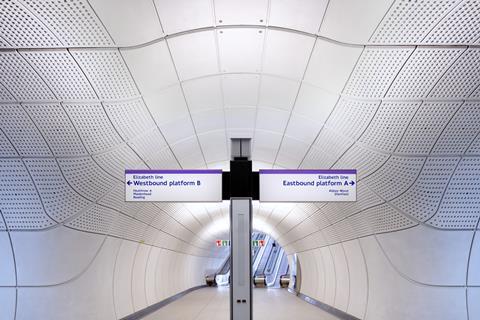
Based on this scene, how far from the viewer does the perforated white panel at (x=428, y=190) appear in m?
8.73

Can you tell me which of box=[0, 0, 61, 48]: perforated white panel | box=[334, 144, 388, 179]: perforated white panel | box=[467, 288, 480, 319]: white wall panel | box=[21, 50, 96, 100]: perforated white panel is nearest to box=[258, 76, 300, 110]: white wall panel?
box=[334, 144, 388, 179]: perforated white panel

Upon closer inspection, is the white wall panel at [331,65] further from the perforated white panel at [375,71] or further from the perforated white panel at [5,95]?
the perforated white panel at [5,95]

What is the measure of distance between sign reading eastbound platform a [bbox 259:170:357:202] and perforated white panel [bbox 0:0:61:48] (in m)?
3.92

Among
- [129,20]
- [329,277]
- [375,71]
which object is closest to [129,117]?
[129,20]

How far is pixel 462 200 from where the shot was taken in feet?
29.8

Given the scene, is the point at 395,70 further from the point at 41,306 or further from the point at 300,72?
the point at 41,306

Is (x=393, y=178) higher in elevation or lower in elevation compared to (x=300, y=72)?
lower

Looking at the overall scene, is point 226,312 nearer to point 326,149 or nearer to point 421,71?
point 326,149

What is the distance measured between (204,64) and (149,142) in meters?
2.77

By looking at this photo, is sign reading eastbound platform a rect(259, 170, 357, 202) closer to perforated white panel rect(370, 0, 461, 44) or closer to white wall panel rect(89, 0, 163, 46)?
perforated white panel rect(370, 0, 461, 44)

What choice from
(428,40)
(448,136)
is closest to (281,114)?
(448,136)

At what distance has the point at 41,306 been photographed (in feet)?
30.4

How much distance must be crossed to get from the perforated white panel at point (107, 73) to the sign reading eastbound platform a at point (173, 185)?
1.47 meters

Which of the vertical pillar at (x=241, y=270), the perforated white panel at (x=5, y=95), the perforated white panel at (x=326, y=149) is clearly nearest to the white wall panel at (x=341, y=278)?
the perforated white panel at (x=326, y=149)
